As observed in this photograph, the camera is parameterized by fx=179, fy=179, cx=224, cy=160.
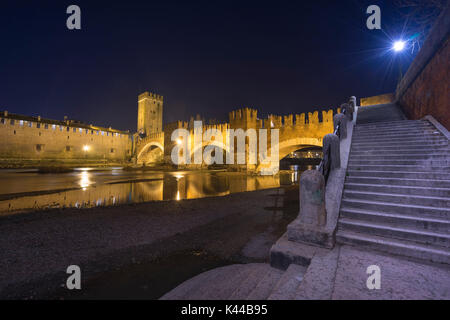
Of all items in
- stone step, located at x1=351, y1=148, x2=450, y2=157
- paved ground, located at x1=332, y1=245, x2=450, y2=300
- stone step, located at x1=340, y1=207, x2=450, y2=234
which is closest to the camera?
paved ground, located at x1=332, y1=245, x2=450, y2=300

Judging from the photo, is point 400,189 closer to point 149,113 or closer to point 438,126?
point 438,126

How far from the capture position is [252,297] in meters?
1.96

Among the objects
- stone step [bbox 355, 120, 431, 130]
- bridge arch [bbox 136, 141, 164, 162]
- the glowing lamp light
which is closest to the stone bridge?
the glowing lamp light

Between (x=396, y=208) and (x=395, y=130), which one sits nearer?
(x=396, y=208)

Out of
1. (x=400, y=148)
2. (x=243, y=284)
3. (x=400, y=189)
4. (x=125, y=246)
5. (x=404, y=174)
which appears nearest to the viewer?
(x=243, y=284)

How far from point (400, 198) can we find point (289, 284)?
9.30 feet

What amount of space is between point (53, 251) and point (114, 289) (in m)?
1.90

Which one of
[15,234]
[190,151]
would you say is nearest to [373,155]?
[15,234]

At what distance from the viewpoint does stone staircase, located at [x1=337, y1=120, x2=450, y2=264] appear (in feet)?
8.21

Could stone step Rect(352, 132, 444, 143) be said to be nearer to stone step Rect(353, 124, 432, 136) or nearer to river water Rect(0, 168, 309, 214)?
stone step Rect(353, 124, 432, 136)

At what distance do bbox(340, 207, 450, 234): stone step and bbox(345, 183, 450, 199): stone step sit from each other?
66 cm

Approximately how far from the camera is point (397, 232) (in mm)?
2646

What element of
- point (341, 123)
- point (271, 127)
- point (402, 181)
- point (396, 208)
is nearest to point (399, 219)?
point (396, 208)
